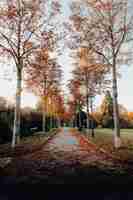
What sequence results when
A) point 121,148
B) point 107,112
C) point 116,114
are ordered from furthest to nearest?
point 107,112 < point 116,114 < point 121,148

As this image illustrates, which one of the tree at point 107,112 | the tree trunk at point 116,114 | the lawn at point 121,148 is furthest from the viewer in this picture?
the tree at point 107,112

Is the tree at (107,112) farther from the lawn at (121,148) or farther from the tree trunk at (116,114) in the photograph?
the tree trunk at (116,114)

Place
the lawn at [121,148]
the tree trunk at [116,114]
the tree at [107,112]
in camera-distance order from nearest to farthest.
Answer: the lawn at [121,148]
the tree trunk at [116,114]
the tree at [107,112]

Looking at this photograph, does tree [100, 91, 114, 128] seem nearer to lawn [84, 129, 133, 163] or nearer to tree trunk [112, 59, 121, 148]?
lawn [84, 129, 133, 163]

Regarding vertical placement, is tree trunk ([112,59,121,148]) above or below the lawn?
above

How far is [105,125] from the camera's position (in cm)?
6525

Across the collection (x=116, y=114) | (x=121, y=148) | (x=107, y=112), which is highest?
(x=107, y=112)

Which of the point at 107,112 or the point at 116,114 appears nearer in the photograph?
the point at 116,114

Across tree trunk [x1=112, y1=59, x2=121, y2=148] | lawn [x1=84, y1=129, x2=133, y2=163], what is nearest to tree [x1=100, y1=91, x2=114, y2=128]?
lawn [x1=84, y1=129, x2=133, y2=163]

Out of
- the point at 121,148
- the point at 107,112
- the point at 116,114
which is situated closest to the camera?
the point at 121,148

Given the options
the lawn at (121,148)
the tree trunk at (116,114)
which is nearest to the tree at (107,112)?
the lawn at (121,148)

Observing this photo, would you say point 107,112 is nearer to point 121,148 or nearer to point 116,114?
point 116,114

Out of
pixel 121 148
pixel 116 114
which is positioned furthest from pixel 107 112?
pixel 121 148

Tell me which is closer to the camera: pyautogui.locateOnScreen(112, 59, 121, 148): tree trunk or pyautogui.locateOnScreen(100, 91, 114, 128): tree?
pyautogui.locateOnScreen(112, 59, 121, 148): tree trunk
